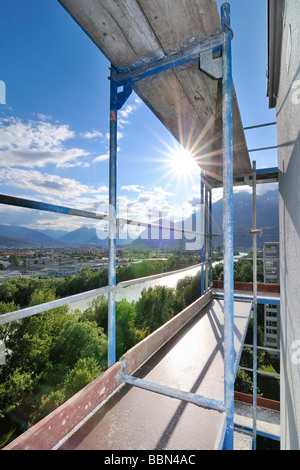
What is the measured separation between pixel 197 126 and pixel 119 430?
2.29m

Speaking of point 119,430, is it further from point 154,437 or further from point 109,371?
point 109,371

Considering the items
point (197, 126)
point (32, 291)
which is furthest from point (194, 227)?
point (32, 291)

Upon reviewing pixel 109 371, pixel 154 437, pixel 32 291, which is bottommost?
pixel 32 291

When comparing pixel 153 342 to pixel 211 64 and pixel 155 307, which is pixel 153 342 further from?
pixel 155 307

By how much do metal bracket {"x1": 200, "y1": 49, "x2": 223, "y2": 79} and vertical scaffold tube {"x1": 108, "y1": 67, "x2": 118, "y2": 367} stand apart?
0.61m

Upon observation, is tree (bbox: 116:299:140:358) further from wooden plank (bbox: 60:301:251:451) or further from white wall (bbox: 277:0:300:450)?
white wall (bbox: 277:0:300:450)

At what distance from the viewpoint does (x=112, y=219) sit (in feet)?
4.78

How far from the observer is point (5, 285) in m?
28.0

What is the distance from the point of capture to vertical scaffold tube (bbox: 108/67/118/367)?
1.47 m

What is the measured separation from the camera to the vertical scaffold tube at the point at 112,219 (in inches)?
57.8

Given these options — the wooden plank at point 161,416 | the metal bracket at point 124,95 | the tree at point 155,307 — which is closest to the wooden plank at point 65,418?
the wooden plank at point 161,416

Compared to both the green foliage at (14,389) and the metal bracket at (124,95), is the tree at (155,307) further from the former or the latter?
the metal bracket at (124,95)

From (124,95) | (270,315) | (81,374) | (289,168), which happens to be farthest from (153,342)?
(270,315)

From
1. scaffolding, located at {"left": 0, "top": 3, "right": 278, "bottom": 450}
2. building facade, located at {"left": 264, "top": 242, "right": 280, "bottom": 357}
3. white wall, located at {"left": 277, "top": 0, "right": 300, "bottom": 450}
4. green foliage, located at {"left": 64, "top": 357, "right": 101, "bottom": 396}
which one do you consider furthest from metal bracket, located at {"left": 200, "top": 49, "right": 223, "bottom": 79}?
building facade, located at {"left": 264, "top": 242, "right": 280, "bottom": 357}
